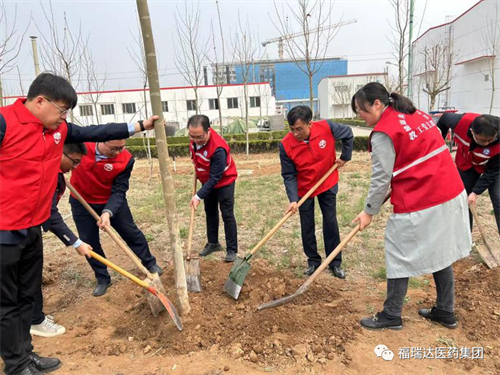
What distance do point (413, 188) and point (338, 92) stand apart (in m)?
40.6

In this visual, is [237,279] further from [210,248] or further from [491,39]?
[491,39]

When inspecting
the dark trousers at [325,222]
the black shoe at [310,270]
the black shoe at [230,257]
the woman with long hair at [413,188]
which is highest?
the woman with long hair at [413,188]

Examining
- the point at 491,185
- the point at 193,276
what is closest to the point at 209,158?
the point at 193,276

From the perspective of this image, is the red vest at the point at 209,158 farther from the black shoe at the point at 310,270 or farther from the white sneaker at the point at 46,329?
the white sneaker at the point at 46,329

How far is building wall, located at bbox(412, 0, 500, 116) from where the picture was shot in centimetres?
1798

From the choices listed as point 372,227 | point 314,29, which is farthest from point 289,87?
point 372,227

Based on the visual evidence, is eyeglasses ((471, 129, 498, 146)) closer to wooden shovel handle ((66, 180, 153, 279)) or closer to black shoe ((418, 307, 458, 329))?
black shoe ((418, 307, 458, 329))

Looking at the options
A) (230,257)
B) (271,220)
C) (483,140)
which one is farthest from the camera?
(271,220)

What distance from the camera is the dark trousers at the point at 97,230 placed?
329 centimetres

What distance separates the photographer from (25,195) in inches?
77.7

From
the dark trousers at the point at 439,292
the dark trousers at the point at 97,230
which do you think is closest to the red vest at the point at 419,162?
the dark trousers at the point at 439,292

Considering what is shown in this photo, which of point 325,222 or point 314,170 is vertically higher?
point 314,170

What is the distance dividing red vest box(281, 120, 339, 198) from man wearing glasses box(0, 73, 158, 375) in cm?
196

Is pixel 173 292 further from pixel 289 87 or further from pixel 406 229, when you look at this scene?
pixel 289 87
